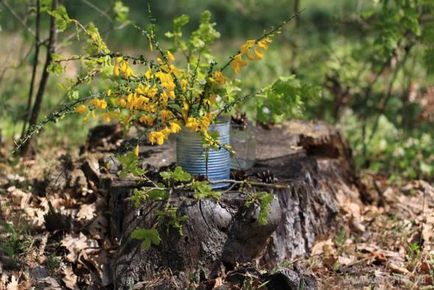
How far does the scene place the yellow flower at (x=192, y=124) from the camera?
147 inches

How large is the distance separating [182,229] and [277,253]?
621mm

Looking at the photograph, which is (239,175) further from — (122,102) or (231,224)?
(122,102)

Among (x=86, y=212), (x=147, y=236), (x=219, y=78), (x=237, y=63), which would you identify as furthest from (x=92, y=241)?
(x=237, y=63)

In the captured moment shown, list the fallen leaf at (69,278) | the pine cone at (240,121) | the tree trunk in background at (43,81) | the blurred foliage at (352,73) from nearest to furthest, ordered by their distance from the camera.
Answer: the fallen leaf at (69,278), the pine cone at (240,121), the tree trunk in background at (43,81), the blurred foliage at (352,73)

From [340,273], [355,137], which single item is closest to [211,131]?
[340,273]

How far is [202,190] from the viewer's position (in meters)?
3.81

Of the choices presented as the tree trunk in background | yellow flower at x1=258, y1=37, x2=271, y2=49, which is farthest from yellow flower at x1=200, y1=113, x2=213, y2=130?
the tree trunk in background

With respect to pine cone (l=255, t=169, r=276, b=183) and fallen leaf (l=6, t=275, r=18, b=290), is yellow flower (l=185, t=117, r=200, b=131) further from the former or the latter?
fallen leaf (l=6, t=275, r=18, b=290)

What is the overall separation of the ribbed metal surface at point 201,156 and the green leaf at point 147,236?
49cm

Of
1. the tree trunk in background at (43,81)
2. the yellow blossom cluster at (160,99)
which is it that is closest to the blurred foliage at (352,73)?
the tree trunk in background at (43,81)

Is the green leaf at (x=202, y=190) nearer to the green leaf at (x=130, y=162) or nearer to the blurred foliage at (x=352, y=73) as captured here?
the green leaf at (x=130, y=162)

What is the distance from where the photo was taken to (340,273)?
421 centimetres

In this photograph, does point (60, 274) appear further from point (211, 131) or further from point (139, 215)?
point (211, 131)

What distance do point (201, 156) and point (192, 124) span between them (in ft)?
1.40
